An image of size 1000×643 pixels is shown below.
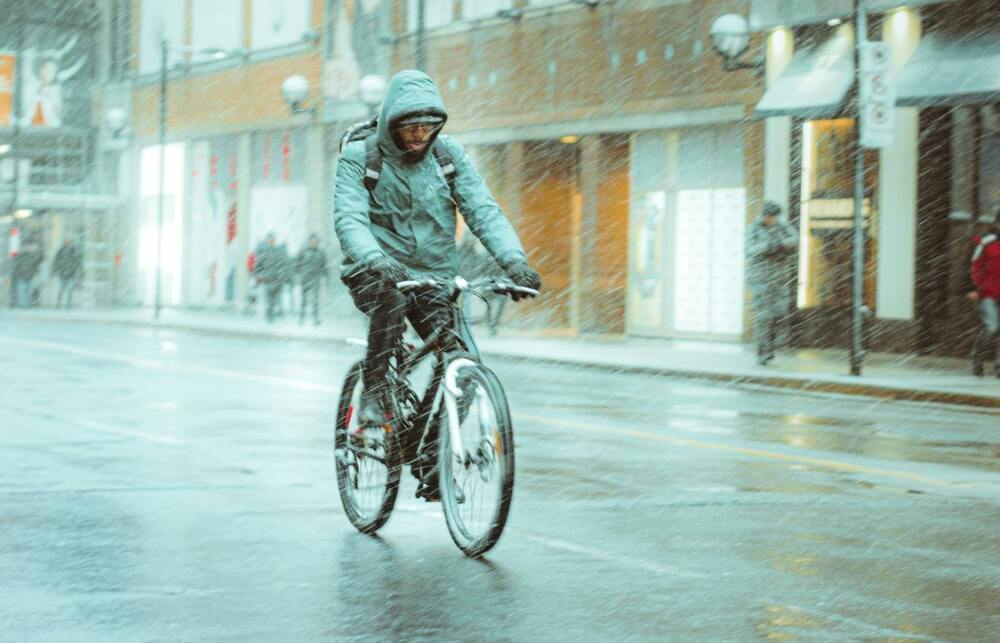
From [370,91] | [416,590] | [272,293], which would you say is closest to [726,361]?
[370,91]

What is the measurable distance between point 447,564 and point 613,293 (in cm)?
2282

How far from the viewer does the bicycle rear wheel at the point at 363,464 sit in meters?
7.58

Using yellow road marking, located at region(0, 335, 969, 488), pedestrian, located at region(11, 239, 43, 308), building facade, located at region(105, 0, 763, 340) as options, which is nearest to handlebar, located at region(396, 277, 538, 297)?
yellow road marking, located at region(0, 335, 969, 488)

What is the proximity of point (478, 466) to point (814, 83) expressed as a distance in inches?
731

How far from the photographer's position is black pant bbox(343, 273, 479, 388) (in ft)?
24.0

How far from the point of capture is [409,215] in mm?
7391

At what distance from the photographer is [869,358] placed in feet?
75.9

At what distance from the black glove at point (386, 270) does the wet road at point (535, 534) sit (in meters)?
1.13

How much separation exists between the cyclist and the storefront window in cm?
1772

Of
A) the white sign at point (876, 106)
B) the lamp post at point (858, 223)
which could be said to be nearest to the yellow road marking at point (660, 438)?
the lamp post at point (858, 223)

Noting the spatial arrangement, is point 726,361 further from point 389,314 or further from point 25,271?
point 25,271

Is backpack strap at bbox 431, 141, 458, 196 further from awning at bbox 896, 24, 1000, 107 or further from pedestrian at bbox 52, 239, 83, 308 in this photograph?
pedestrian at bbox 52, 239, 83, 308

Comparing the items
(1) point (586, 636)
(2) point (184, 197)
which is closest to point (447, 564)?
(1) point (586, 636)

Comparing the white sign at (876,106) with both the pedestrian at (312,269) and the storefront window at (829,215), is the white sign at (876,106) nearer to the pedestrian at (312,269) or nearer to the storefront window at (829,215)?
the storefront window at (829,215)
